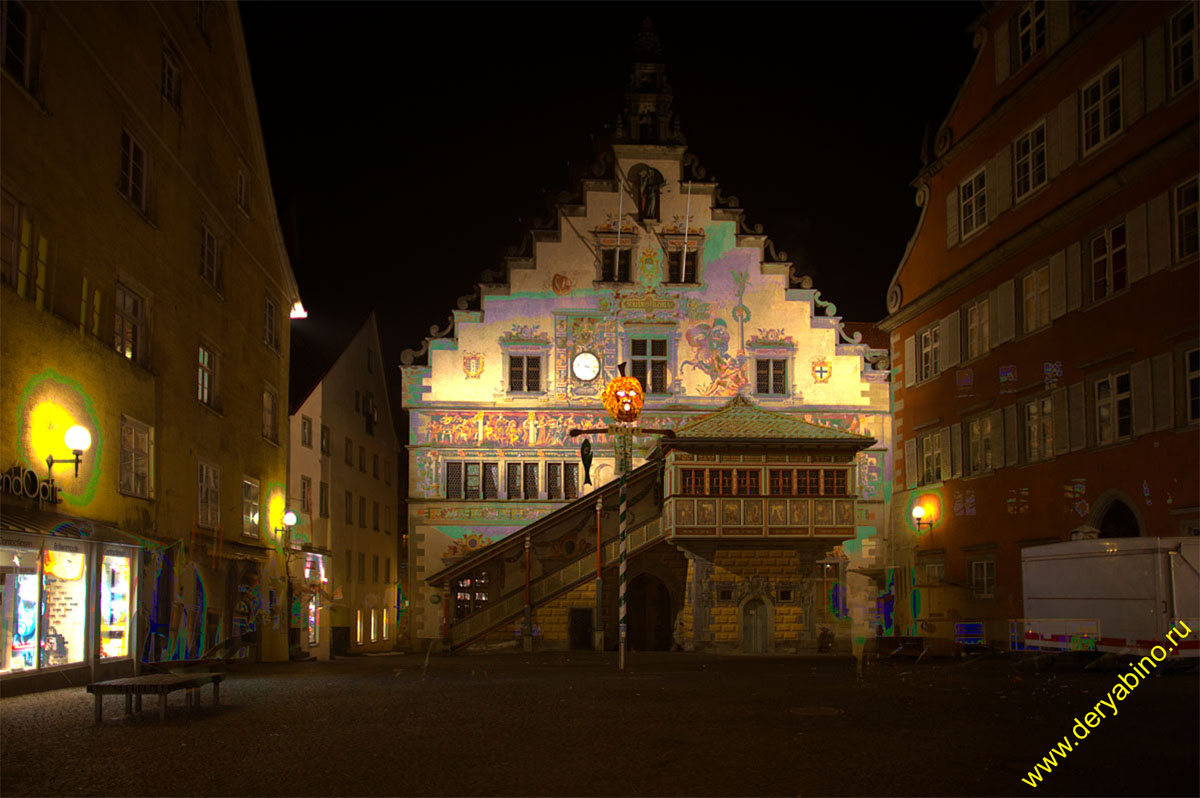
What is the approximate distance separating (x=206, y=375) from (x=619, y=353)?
19814 mm

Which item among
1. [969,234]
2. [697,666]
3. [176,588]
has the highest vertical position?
[969,234]

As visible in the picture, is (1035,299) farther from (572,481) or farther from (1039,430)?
(572,481)

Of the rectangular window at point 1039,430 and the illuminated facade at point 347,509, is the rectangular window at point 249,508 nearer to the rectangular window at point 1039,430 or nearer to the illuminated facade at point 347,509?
the illuminated facade at point 347,509

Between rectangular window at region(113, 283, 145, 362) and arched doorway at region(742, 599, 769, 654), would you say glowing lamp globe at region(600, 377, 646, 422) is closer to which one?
arched doorway at region(742, 599, 769, 654)

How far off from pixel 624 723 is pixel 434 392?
3105 cm

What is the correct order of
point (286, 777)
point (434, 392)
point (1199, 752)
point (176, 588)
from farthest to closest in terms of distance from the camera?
point (434, 392) < point (176, 588) < point (1199, 752) < point (286, 777)

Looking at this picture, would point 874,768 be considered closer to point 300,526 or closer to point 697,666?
point 697,666

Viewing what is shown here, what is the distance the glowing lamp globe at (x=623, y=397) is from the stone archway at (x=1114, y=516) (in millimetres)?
15712

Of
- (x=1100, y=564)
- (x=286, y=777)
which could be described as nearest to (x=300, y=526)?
(x=1100, y=564)

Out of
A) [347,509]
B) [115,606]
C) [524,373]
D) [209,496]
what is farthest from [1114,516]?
[347,509]

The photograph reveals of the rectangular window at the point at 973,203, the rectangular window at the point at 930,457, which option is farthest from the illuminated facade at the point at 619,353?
the rectangular window at the point at 973,203

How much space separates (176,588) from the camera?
2383cm

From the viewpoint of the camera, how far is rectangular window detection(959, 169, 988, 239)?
2970 centimetres

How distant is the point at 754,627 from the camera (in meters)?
37.2
